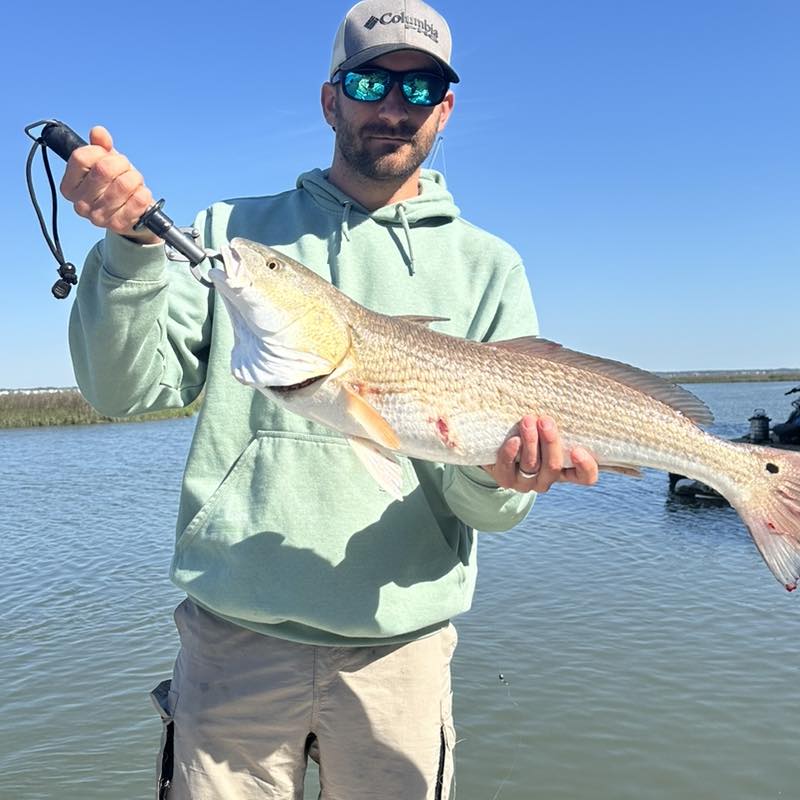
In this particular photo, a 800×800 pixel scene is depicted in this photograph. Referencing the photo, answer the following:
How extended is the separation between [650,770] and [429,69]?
6.92 meters

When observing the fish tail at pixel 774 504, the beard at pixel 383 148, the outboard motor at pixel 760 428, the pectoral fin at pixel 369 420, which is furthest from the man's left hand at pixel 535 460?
the outboard motor at pixel 760 428

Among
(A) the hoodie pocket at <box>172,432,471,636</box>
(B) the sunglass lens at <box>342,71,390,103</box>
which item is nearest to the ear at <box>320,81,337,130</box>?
(B) the sunglass lens at <box>342,71,390,103</box>

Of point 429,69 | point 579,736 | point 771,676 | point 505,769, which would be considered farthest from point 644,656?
point 429,69

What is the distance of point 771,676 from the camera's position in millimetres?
9367

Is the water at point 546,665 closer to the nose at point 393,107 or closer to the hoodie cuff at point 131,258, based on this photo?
the hoodie cuff at point 131,258

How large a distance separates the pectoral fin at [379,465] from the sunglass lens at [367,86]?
1624 millimetres

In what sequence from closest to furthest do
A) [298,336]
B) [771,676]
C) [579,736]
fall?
[298,336]
[579,736]
[771,676]

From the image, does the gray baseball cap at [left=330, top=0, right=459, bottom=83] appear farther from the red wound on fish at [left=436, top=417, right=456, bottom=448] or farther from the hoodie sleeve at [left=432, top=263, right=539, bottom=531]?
the red wound on fish at [left=436, top=417, right=456, bottom=448]

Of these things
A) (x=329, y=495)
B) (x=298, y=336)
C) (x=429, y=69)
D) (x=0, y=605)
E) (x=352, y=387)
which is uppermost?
(x=429, y=69)

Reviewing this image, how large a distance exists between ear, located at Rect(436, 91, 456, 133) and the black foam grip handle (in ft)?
5.90

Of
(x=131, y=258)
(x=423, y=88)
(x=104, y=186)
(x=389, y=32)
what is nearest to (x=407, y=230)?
(x=423, y=88)

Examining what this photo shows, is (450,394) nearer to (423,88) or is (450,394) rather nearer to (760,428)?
(423,88)

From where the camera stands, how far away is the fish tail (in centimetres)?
351

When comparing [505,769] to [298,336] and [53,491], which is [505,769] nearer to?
[298,336]
